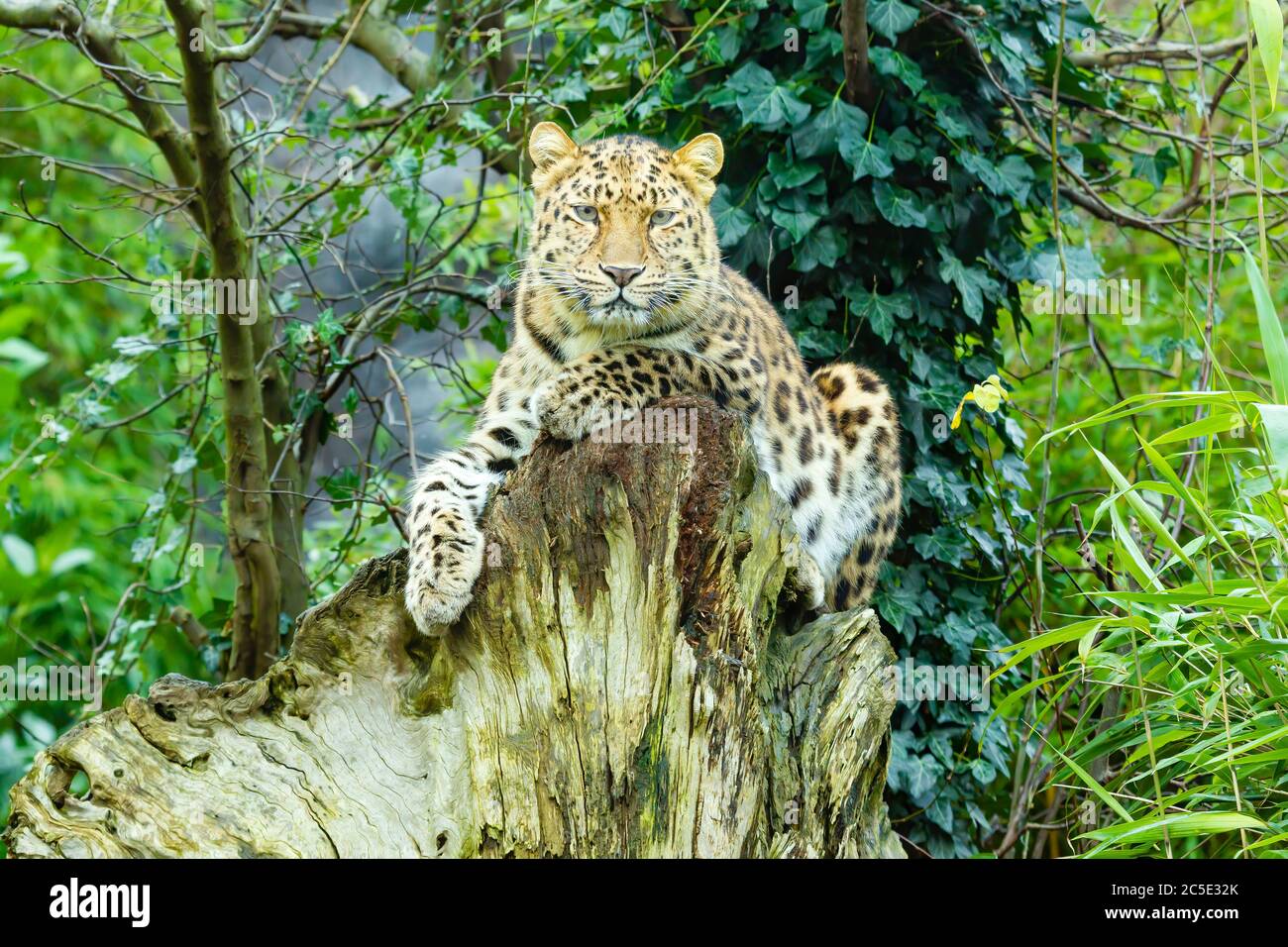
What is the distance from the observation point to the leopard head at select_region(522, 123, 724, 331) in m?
4.78

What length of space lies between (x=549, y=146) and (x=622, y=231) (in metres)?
0.55

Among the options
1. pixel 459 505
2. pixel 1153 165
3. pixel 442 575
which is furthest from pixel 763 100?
pixel 442 575

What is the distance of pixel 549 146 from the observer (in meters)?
5.13

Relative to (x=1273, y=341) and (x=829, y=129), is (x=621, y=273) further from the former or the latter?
(x=1273, y=341)

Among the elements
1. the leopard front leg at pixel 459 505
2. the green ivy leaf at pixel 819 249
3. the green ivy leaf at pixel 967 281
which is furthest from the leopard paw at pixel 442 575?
the green ivy leaf at pixel 967 281

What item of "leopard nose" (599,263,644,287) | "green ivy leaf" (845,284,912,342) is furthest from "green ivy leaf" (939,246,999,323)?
"leopard nose" (599,263,644,287)

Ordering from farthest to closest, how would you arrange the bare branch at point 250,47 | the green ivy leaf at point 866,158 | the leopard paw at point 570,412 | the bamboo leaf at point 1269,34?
the green ivy leaf at point 866,158 → the bare branch at point 250,47 → the leopard paw at point 570,412 → the bamboo leaf at point 1269,34

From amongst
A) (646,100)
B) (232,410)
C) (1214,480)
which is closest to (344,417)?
(232,410)

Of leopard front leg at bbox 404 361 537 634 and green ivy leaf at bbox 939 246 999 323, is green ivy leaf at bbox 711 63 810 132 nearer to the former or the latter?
green ivy leaf at bbox 939 246 999 323

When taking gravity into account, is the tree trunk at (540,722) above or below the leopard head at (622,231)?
below

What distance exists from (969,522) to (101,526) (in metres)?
7.64

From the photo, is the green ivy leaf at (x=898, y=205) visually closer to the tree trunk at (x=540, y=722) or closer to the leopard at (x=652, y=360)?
the leopard at (x=652, y=360)

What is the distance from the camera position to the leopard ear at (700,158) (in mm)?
5152

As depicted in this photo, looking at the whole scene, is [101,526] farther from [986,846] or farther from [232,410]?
[986,846]
